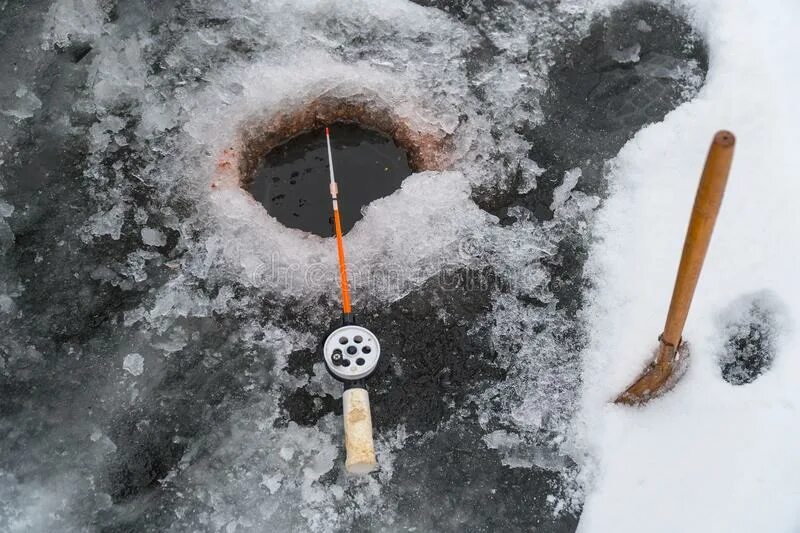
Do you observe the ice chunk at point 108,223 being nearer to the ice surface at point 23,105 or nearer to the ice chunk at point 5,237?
the ice chunk at point 5,237

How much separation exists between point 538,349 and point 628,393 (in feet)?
1.59

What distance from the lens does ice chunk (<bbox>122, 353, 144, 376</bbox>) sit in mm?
3654

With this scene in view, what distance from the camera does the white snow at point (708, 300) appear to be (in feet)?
10.9

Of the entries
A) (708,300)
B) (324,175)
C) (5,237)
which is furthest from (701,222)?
(5,237)

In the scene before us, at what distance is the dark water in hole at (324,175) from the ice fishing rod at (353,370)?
43 centimetres

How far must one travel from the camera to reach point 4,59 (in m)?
4.47

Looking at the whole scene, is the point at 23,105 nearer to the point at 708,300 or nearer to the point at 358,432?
the point at 358,432

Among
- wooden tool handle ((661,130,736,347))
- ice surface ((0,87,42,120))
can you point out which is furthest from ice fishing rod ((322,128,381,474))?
ice surface ((0,87,42,120))

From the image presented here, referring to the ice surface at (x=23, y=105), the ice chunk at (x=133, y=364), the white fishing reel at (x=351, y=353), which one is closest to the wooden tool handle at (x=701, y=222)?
the white fishing reel at (x=351, y=353)

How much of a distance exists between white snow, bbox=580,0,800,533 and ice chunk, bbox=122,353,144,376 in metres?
2.22

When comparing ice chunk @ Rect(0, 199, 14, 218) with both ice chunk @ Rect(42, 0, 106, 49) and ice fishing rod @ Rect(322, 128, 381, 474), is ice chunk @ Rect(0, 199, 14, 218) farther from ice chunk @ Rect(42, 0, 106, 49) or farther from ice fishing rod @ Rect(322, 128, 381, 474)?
ice fishing rod @ Rect(322, 128, 381, 474)

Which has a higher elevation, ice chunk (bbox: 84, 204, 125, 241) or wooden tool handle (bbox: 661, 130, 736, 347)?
wooden tool handle (bbox: 661, 130, 736, 347)

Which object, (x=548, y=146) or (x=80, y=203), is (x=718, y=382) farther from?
(x=80, y=203)

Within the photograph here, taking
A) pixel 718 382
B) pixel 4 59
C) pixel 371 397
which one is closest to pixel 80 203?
pixel 4 59
